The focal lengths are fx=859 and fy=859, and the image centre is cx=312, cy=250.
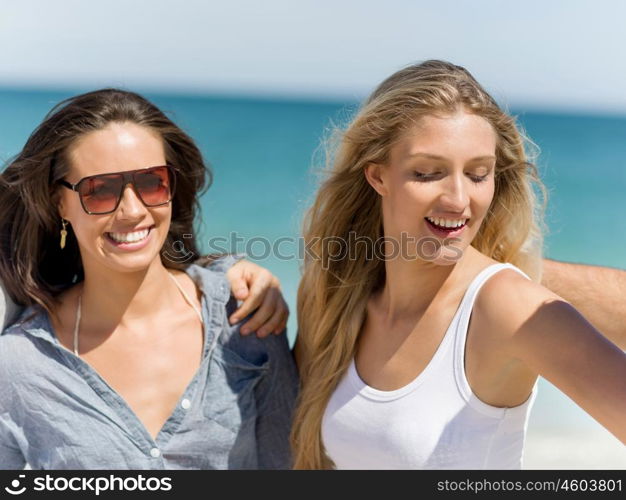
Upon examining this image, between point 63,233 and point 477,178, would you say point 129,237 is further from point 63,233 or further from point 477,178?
point 477,178

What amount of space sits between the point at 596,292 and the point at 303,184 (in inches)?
655

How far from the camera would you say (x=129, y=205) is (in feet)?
11.3

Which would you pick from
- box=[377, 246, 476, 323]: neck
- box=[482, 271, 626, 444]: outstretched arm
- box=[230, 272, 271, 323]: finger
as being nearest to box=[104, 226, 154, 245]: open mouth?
box=[230, 272, 271, 323]: finger

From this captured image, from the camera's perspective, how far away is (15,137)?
25906 mm

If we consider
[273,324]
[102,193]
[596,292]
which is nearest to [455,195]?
[273,324]

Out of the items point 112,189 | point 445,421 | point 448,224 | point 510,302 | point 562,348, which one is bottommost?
point 445,421

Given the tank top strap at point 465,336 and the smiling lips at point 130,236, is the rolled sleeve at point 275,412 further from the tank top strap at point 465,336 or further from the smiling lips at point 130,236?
the tank top strap at point 465,336

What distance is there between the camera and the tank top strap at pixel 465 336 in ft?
10.0

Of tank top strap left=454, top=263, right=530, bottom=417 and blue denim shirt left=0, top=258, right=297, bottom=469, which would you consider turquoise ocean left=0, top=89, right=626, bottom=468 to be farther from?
tank top strap left=454, top=263, right=530, bottom=417

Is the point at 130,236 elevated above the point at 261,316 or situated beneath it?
elevated above

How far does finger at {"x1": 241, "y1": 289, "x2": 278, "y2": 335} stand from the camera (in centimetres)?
368

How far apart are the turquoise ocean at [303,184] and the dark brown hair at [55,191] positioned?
219mm

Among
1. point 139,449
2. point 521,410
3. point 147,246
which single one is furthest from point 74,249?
point 521,410

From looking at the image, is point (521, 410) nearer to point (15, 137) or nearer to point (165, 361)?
point (165, 361)
